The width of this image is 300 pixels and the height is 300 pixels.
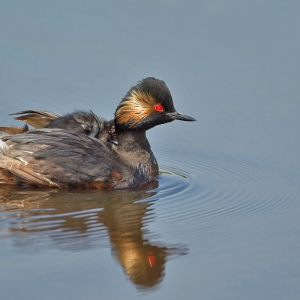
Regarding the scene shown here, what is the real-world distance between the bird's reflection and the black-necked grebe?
167 millimetres

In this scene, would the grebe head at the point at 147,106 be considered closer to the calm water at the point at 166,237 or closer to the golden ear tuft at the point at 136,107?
the golden ear tuft at the point at 136,107

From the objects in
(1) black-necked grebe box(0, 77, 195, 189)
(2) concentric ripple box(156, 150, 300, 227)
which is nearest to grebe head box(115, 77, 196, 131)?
(1) black-necked grebe box(0, 77, 195, 189)

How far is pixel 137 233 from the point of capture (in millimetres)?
8383

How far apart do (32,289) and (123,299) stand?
2.35ft

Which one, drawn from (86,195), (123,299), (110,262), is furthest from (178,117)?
(123,299)

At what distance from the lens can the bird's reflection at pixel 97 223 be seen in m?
7.73

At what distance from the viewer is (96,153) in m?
9.97

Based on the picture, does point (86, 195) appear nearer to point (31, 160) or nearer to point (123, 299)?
point (31, 160)

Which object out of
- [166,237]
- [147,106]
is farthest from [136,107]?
[166,237]

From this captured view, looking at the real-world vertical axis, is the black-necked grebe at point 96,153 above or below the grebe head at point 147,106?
below

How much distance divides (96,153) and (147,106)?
32.3 inches

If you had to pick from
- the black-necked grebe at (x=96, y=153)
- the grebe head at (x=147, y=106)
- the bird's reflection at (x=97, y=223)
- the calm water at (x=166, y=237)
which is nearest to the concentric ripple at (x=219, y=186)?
the calm water at (x=166, y=237)

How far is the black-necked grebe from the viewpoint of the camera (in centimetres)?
973

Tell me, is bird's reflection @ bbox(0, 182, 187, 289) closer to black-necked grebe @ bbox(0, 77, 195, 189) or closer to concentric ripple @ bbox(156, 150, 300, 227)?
black-necked grebe @ bbox(0, 77, 195, 189)
